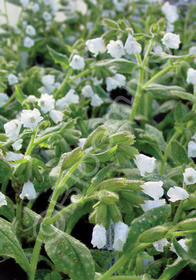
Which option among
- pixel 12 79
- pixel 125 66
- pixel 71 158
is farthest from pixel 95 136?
pixel 12 79

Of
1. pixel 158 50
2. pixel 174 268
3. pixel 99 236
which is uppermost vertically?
pixel 158 50

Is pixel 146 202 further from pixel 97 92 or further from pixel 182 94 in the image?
pixel 97 92

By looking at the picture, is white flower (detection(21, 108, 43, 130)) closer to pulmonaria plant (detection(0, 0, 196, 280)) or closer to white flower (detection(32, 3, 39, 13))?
pulmonaria plant (detection(0, 0, 196, 280))

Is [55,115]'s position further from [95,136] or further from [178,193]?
[178,193]

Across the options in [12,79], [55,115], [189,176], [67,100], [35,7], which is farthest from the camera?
[35,7]

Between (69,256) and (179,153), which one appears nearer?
A: (69,256)
